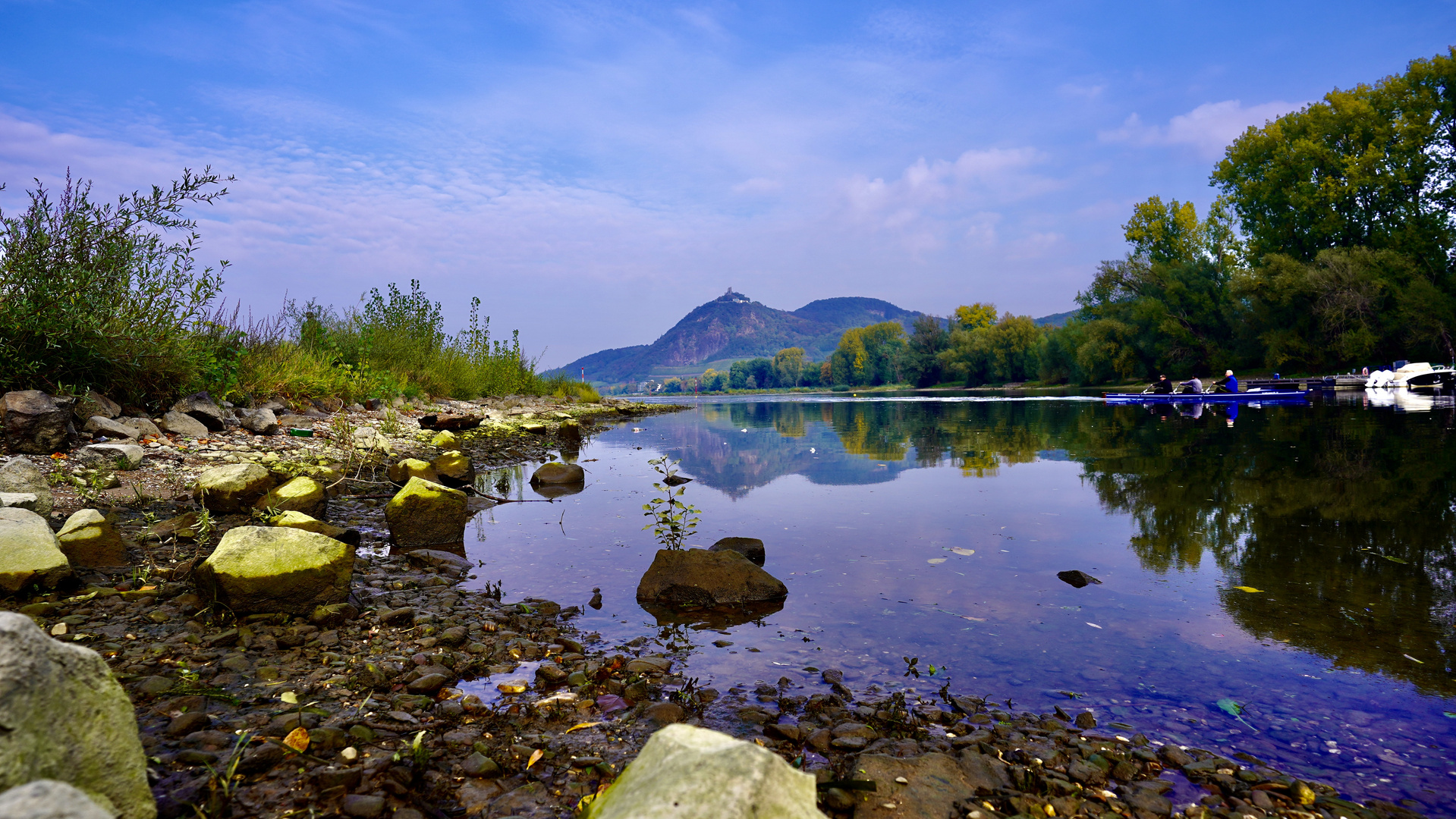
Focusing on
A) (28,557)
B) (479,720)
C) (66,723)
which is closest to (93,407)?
(28,557)

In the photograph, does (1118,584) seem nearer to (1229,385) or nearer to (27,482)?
(27,482)

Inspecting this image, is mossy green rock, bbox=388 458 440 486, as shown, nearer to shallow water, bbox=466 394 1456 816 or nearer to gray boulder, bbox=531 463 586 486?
shallow water, bbox=466 394 1456 816

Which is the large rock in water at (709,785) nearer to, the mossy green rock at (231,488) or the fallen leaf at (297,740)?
the fallen leaf at (297,740)

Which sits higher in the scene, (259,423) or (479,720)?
(259,423)

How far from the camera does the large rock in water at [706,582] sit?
18.2 feet

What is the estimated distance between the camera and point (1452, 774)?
9.86 ft

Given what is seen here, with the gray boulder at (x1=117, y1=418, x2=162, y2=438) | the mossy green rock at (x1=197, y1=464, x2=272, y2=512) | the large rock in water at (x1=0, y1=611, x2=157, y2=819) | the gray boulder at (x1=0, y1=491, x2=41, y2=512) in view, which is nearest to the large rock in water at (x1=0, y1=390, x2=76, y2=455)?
the gray boulder at (x1=117, y1=418, x2=162, y2=438)

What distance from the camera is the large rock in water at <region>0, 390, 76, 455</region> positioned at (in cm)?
820

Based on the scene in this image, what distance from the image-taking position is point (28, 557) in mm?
4676

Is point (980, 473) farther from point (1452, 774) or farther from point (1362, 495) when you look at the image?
point (1452, 774)

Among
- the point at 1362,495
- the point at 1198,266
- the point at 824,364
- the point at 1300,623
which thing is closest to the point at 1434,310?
the point at 1198,266

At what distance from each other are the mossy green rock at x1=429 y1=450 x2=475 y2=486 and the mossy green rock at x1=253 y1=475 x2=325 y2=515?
2.96 metres

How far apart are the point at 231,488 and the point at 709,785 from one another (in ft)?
25.9

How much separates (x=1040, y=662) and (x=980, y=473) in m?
8.16
